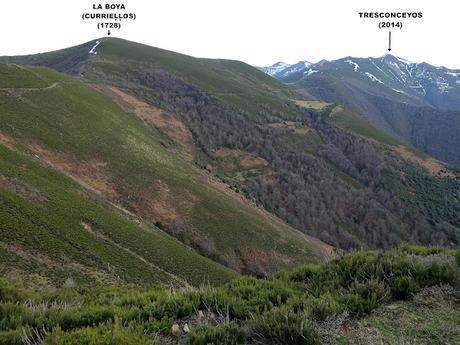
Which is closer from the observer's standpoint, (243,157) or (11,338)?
(11,338)

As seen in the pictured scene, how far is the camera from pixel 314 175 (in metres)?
92.6

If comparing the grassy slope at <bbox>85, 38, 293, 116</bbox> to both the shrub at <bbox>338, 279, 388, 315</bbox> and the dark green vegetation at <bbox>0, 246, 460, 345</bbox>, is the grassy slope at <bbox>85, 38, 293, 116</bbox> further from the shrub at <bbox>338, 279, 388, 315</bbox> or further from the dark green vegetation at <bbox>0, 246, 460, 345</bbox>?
the shrub at <bbox>338, 279, 388, 315</bbox>

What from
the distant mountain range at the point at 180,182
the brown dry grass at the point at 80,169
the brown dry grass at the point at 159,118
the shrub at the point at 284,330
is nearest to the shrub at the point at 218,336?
the shrub at the point at 284,330

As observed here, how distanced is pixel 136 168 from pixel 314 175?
189ft

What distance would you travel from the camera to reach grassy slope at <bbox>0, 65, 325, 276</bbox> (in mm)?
38656

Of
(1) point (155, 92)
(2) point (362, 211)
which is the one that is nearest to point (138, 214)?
(2) point (362, 211)

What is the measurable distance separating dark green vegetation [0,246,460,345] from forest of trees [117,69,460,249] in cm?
→ 5899

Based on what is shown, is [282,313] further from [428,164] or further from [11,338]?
[428,164]

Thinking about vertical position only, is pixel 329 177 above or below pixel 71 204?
below

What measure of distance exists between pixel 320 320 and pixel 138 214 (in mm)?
31014

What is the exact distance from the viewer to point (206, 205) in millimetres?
43344

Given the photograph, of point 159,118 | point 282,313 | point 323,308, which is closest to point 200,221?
point 323,308

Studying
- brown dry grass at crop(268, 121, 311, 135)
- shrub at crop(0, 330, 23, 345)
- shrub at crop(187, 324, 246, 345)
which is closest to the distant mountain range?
brown dry grass at crop(268, 121, 311, 135)

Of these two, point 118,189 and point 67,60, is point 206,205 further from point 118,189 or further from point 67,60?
point 67,60
